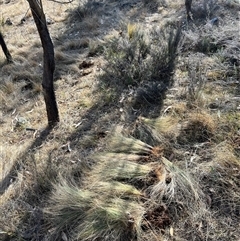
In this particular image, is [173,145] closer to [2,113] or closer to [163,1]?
[2,113]

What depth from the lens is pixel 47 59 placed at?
3.31 m

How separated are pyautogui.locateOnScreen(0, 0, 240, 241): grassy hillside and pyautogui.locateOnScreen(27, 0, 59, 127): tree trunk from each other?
178mm

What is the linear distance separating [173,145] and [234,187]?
657 millimetres

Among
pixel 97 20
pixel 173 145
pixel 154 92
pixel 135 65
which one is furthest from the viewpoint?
pixel 97 20

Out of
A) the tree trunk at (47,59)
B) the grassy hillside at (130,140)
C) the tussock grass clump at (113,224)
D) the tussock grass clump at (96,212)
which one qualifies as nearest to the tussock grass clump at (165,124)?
the grassy hillside at (130,140)

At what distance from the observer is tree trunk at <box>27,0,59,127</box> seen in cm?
305

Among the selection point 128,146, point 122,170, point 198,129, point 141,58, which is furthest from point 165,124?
point 141,58

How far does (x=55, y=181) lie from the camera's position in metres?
2.64

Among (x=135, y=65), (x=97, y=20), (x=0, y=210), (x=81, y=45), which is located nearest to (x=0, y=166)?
(x=0, y=210)

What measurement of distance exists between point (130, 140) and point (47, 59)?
124 centimetres

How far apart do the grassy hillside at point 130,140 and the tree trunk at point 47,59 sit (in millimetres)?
178

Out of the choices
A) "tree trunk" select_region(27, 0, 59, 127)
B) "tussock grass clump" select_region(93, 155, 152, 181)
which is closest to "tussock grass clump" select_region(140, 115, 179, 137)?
"tussock grass clump" select_region(93, 155, 152, 181)

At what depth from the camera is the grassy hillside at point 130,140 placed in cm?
229

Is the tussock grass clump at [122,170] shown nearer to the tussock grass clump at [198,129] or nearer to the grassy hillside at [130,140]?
the grassy hillside at [130,140]
